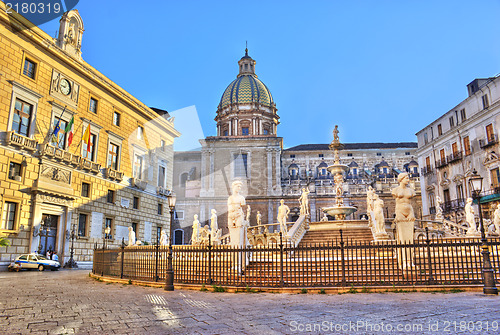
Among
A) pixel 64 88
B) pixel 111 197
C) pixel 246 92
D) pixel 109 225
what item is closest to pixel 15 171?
pixel 64 88

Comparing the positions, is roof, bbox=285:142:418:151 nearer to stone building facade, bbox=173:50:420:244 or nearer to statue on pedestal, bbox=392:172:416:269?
stone building facade, bbox=173:50:420:244

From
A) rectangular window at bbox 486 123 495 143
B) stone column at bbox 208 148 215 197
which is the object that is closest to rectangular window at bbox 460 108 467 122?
rectangular window at bbox 486 123 495 143

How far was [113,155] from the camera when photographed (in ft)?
93.2

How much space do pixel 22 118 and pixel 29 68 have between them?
317 cm

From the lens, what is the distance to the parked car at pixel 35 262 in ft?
61.6

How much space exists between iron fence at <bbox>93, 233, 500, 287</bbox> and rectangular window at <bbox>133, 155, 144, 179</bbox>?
1633 cm

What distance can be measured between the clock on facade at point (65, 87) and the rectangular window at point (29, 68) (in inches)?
77.9

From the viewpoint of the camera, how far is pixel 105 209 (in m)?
26.5

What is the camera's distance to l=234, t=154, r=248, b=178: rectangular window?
167ft

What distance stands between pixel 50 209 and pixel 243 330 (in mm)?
20119

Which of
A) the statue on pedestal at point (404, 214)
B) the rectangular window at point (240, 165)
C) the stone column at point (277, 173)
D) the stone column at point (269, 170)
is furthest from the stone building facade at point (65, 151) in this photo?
the stone column at point (277, 173)

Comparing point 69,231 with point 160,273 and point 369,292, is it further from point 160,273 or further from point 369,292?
point 369,292

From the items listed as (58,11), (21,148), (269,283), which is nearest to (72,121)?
(21,148)

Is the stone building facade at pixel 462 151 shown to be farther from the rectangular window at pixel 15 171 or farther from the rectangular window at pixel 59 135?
the rectangular window at pixel 15 171
